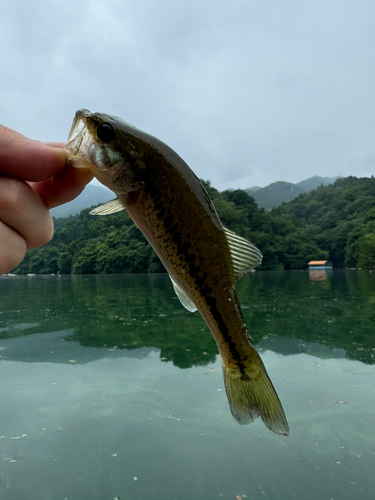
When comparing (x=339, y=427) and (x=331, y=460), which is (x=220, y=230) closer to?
(x=331, y=460)

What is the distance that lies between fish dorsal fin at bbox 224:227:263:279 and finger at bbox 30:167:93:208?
29.5 inches

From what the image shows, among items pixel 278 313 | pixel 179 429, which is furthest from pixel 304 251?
pixel 179 429

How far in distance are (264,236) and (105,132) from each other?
255ft

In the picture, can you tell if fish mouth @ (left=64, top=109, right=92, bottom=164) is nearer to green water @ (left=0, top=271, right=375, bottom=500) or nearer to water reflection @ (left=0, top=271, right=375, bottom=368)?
green water @ (left=0, top=271, right=375, bottom=500)

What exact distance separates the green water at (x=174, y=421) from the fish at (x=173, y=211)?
15.2 feet

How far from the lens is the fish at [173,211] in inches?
55.8

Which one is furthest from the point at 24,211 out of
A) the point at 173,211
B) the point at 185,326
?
the point at 185,326

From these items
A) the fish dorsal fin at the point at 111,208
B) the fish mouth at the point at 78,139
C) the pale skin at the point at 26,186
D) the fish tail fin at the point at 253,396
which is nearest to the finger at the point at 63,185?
the pale skin at the point at 26,186

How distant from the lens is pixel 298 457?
5.95 metres

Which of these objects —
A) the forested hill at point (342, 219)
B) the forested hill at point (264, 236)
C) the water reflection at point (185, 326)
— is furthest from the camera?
the forested hill at point (342, 219)

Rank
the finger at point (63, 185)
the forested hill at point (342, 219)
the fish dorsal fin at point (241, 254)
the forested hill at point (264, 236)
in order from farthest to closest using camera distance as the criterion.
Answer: the forested hill at point (342, 219) → the forested hill at point (264, 236) → the finger at point (63, 185) → the fish dorsal fin at point (241, 254)

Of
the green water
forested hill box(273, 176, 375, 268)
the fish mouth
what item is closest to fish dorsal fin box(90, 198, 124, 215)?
the fish mouth

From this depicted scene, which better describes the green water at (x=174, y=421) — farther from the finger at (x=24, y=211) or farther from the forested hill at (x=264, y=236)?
the forested hill at (x=264, y=236)

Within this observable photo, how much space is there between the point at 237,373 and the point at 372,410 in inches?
294
